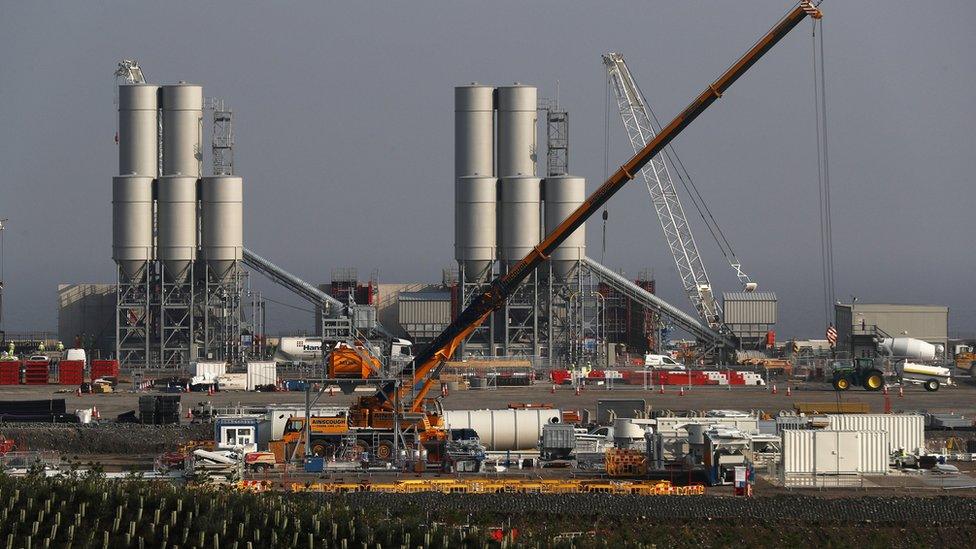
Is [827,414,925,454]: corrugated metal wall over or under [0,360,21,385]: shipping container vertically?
under

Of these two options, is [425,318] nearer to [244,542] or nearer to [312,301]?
[312,301]

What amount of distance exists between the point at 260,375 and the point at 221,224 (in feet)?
46.2

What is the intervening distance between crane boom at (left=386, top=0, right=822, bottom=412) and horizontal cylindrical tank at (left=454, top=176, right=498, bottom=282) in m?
33.8

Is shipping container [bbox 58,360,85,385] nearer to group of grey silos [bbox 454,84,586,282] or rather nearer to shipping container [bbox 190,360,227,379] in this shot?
shipping container [bbox 190,360,227,379]

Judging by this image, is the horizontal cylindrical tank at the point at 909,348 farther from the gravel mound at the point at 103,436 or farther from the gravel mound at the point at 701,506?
the gravel mound at the point at 701,506

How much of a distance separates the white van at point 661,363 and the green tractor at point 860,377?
416 inches

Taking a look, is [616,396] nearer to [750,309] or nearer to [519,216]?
[519,216]

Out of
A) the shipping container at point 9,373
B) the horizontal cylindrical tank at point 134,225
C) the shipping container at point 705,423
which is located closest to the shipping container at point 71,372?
the shipping container at point 9,373

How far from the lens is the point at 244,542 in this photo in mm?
43062

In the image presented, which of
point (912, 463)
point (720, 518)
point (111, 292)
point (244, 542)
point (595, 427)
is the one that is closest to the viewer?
point (244, 542)

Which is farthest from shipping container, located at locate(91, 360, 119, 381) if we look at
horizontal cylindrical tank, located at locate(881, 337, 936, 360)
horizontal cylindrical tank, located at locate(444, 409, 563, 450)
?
horizontal cylindrical tank, located at locate(881, 337, 936, 360)

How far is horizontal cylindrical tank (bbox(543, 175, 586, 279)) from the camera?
324 ft

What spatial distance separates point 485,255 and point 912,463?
44.2m

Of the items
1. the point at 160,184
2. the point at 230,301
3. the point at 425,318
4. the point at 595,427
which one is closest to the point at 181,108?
the point at 160,184
